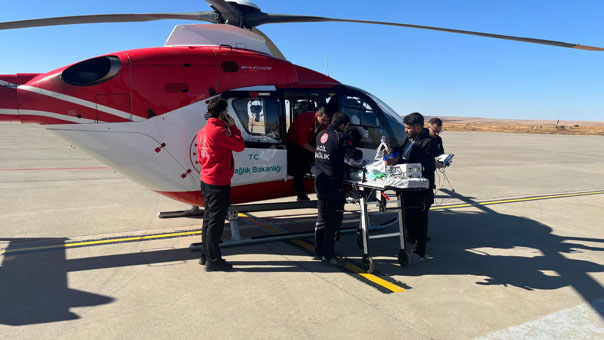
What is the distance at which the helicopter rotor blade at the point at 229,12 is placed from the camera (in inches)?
250

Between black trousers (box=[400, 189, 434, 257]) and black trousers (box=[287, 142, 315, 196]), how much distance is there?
1.82 meters

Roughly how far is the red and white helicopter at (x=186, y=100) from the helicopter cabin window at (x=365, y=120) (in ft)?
0.06

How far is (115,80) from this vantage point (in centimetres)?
556

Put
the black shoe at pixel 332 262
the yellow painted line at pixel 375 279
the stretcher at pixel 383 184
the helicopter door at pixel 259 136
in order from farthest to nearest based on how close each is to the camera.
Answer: the helicopter door at pixel 259 136
the black shoe at pixel 332 262
the stretcher at pixel 383 184
the yellow painted line at pixel 375 279

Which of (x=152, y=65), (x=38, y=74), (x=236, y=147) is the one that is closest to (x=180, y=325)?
(x=236, y=147)

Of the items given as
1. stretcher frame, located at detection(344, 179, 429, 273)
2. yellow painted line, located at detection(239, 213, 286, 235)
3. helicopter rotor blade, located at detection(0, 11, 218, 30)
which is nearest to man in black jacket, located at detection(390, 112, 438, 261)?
stretcher frame, located at detection(344, 179, 429, 273)

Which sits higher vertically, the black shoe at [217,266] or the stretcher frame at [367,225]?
the stretcher frame at [367,225]

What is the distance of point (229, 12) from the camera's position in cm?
672

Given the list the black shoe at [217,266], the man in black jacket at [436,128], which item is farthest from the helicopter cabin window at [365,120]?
the black shoe at [217,266]

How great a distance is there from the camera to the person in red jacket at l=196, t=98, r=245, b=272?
4.92 m

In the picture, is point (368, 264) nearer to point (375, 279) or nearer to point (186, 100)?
point (375, 279)

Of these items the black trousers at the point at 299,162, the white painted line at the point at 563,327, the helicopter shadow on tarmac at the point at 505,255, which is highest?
the black trousers at the point at 299,162

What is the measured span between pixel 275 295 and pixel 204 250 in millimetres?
1398

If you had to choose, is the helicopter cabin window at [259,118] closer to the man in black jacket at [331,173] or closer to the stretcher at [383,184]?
the man in black jacket at [331,173]
